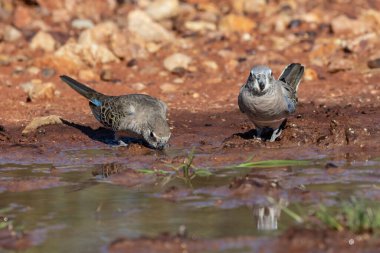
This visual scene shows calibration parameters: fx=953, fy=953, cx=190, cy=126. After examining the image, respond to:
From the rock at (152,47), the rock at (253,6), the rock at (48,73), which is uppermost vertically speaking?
the rock at (253,6)

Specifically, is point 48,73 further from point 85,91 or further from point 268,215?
point 268,215

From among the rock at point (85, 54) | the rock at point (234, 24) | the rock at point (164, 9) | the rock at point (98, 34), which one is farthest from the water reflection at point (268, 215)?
the rock at point (164, 9)

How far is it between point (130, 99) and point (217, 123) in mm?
1366

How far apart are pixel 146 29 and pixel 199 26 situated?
97 cm

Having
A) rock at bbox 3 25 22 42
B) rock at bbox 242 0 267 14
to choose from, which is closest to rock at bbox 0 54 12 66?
rock at bbox 3 25 22 42

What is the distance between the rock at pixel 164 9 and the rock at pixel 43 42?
6.02 feet

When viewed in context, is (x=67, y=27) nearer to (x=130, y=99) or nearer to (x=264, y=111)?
(x=130, y=99)

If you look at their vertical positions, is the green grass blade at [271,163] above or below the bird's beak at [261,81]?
below

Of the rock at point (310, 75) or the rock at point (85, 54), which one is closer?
the rock at point (310, 75)

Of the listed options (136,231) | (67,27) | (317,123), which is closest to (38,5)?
(67,27)

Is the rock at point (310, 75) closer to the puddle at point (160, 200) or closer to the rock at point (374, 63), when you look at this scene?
the rock at point (374, 63)

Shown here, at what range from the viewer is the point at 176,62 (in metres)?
13.5

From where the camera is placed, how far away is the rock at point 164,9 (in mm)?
15195

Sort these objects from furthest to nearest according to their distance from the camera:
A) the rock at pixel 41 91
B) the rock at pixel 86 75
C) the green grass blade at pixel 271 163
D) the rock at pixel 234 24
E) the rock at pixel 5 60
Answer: the rock at pixel 234 24, the rock at pixel 5 60, the rock at pixel 86 75, the rock at pixel 41 91, the green grass blade at pixel 271 163
